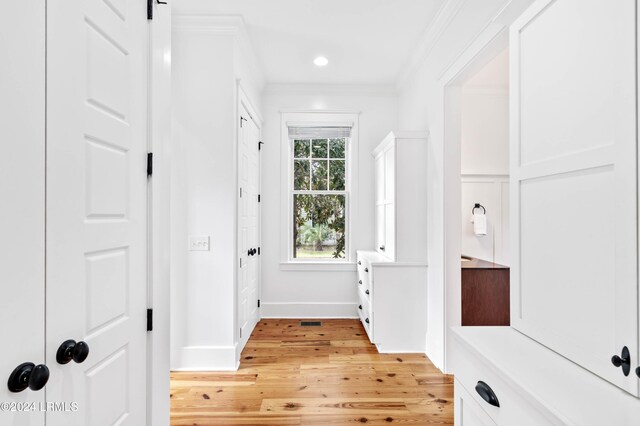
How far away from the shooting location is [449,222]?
2.76m

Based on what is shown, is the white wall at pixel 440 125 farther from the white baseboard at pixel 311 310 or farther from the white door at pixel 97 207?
the white door at pixel 97 207

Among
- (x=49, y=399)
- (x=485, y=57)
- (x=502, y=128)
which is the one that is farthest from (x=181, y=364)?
(x=502, y=128)

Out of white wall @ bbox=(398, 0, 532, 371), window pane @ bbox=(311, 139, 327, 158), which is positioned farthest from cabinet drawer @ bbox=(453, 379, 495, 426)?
window pane @ bbox=(311, 139, 327, 158)

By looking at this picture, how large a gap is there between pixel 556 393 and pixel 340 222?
367cm

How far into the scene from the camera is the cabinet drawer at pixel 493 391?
0.86m

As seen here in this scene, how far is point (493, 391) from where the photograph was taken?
1029mm

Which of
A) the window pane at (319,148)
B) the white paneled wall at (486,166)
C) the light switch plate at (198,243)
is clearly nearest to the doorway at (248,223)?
the light switch plate at (198,243)

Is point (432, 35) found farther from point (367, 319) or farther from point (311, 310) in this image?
point (311, 310)

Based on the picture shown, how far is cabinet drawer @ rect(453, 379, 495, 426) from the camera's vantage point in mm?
1094

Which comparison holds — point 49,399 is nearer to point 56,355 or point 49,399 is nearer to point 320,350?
point 56,355

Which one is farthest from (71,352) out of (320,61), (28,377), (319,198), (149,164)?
(319,198)

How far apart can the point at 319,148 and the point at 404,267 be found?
2.00m

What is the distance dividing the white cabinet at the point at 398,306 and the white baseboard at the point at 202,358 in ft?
4.26

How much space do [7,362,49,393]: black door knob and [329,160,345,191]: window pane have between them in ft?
12.6
